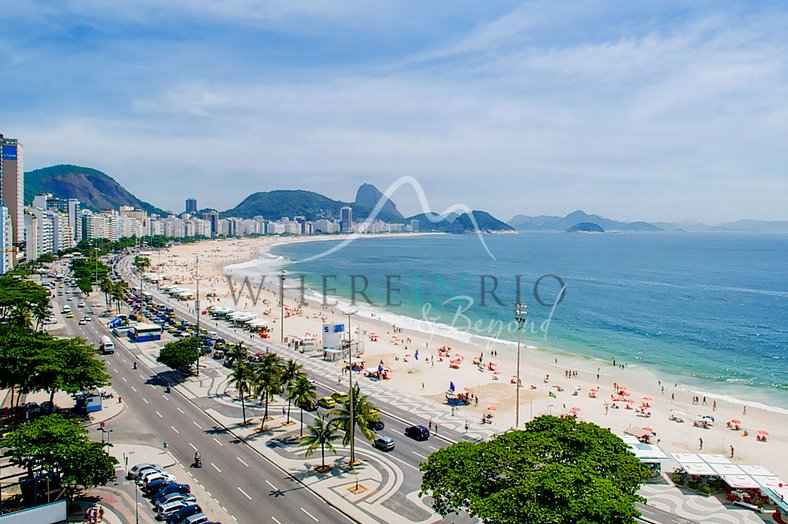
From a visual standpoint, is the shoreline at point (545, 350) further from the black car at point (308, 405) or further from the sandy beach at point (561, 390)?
the black car at point (308, 405)

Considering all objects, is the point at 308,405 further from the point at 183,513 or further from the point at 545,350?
the point at 545,350

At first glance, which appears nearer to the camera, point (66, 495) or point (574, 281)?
point (66, 495)

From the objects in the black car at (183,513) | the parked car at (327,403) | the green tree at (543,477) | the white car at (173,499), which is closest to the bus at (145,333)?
the parked car at (327,403)

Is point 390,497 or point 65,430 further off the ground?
point 65,430

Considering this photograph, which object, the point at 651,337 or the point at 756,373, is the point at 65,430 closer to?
the point at 756,373

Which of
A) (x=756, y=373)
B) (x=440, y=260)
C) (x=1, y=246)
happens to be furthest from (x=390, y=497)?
(x=440, y=260)

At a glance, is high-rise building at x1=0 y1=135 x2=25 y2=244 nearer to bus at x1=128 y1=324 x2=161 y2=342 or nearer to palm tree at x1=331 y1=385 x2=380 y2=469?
bus at x1=128 y1=324 x2=161 y2=342
